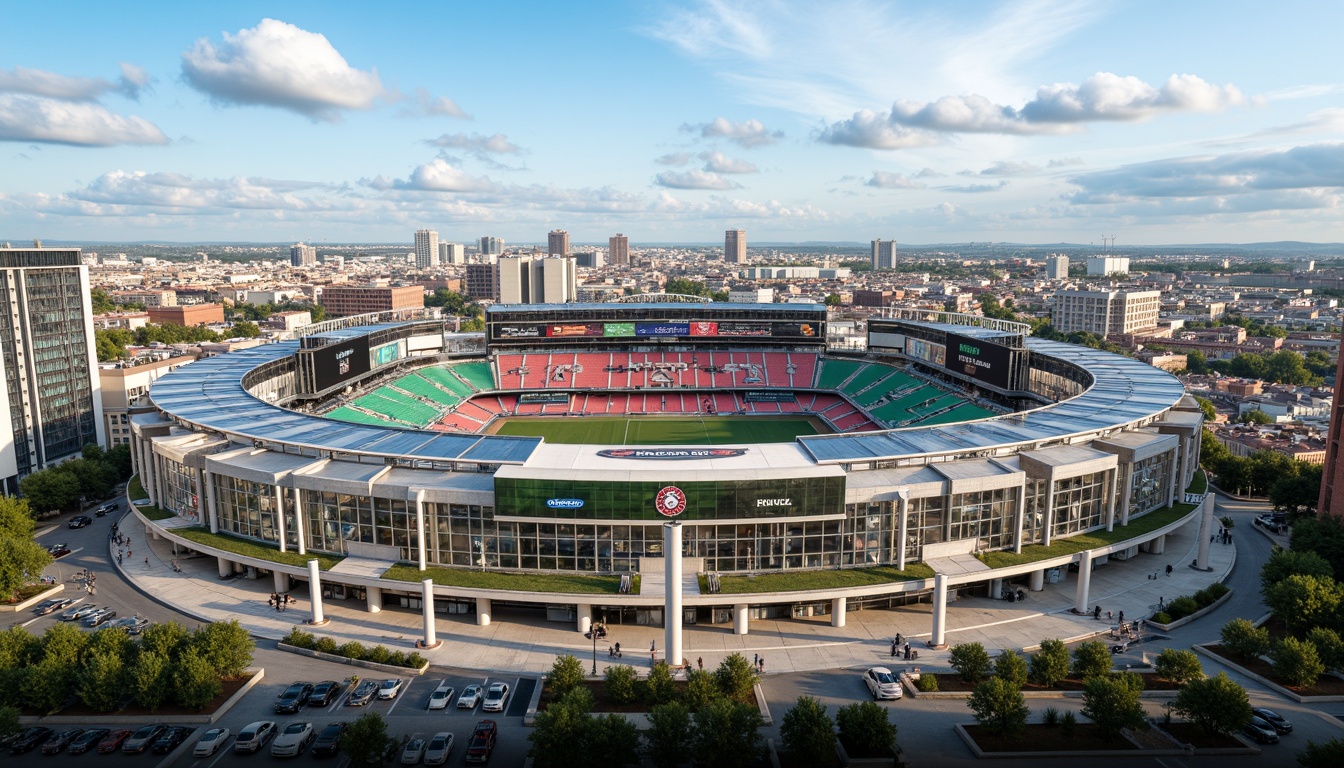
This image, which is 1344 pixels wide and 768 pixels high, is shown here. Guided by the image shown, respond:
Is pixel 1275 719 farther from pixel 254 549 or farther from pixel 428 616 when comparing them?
pixel 254 549

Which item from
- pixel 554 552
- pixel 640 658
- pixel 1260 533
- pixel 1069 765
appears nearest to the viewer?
pixel 1069 765

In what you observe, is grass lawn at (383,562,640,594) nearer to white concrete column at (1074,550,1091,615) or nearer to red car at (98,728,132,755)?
red car at (98,728,132,755)

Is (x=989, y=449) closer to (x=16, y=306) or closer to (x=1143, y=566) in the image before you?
(x=1143, y=566)

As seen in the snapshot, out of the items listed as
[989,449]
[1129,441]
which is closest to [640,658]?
[989,449]

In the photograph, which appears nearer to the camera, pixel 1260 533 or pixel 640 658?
pixel 640 658

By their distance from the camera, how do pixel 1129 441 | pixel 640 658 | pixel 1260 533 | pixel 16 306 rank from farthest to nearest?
pixel 16 306
pixel 1260 533
pixel 1129 441
pixel 640 658

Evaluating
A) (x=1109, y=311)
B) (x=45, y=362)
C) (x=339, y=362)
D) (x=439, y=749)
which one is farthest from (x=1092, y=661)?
(x=1109, y=311)

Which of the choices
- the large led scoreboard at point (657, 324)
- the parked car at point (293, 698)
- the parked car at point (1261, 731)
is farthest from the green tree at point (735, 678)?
the large led scoreboard at point (657, 324)
